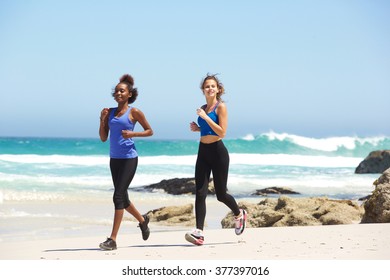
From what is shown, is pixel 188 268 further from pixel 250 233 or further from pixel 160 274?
pixel 250 233

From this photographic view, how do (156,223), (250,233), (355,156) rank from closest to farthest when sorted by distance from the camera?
(250,233) → (156,223) → (355,156)

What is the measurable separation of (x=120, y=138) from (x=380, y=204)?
4.35 metres

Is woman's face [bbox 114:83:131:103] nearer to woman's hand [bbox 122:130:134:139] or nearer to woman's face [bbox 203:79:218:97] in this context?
woman's hand [bbox 122:130:134:139]

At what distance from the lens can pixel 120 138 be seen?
267 inches

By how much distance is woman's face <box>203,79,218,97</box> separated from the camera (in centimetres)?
710

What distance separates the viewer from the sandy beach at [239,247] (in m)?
6.34

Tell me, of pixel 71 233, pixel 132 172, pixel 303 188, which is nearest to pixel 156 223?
pixel 71 233

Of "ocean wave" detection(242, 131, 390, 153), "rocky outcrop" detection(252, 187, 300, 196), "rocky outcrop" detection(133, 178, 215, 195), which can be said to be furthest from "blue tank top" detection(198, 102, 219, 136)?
"ocean wave" detection(242, 131, 390, 153)

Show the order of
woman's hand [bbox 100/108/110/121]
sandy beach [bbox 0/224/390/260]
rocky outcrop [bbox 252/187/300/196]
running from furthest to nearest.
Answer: rocky outcrop [bbox 252/187/300/196]
woman's hand [bbox 100/108/110/121]
sandy beach [bbox 0/224/390/260]

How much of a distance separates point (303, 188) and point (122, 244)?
1606 centimetres

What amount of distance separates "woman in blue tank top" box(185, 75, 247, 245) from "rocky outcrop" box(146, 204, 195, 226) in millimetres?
4060

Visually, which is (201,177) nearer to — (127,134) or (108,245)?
(127,134)

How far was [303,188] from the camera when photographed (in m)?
22.8

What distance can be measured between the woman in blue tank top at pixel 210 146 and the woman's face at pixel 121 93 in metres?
0.76
